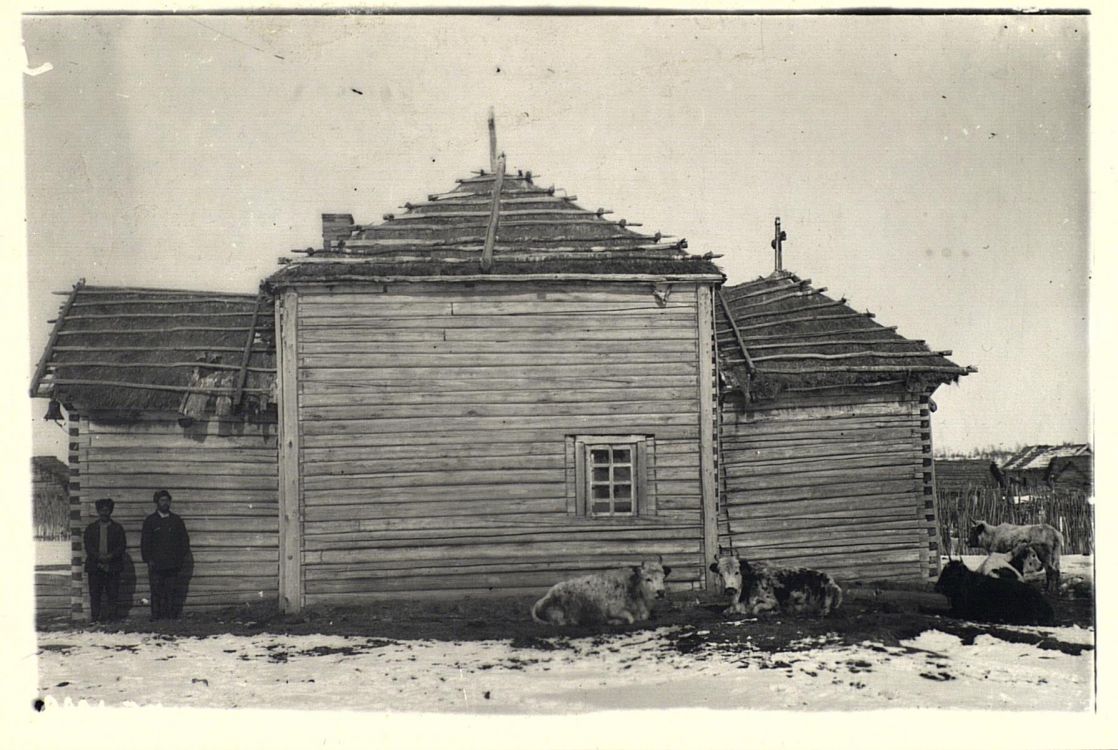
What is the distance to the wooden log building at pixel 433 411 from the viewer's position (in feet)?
35.3

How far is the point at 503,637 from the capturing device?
32.2 ft

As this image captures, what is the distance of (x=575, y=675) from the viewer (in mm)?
9078

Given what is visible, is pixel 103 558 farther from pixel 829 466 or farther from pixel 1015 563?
pixel 1015 563

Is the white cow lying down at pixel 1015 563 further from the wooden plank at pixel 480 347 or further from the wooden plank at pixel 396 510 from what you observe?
the wooden plank at pixel 396 510

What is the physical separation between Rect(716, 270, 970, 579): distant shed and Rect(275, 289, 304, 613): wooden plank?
5.71 m

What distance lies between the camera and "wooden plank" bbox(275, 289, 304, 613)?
1070cm

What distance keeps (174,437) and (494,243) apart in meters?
4.78

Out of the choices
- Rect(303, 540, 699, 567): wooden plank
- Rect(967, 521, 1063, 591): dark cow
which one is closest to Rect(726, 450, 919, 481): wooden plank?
Rect(967, 521, 1063, 591): dark cow

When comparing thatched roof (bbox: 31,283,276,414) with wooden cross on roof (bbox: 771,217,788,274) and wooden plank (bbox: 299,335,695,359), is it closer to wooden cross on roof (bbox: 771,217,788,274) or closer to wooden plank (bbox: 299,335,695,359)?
wooden plank (bbox: 299,335,695,359)

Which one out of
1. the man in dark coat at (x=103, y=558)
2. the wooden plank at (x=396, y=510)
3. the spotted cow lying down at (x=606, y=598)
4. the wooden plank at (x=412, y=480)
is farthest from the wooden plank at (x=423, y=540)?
the man in dark coat at (x=103, y=558)

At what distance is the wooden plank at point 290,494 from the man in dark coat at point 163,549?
1.28 m

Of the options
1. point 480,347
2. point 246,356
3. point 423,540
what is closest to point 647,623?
point 423,540

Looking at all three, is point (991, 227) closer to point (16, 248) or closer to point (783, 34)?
point (783, 34)

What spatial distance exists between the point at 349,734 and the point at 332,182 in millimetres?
5960
